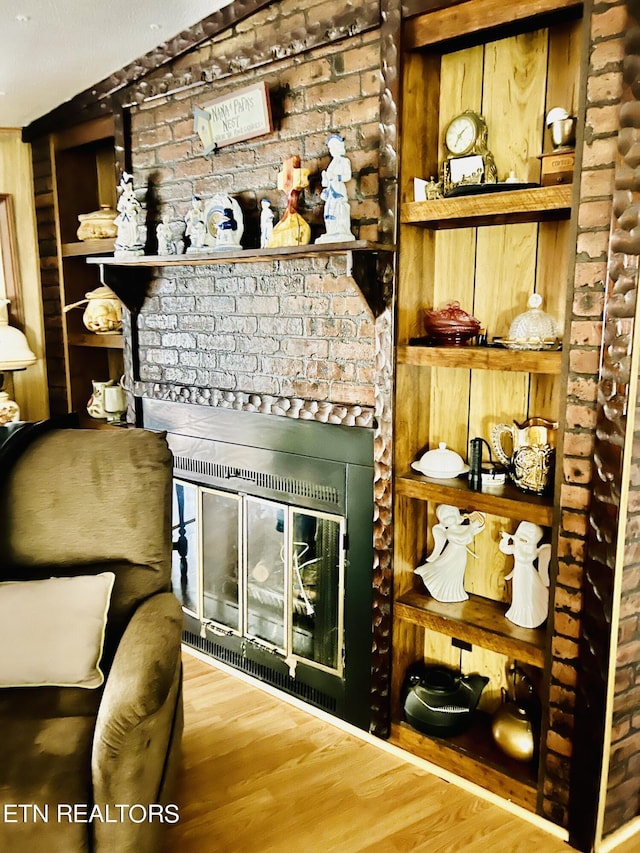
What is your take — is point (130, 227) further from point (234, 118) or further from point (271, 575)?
point (271, 575)

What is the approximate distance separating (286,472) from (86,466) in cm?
70

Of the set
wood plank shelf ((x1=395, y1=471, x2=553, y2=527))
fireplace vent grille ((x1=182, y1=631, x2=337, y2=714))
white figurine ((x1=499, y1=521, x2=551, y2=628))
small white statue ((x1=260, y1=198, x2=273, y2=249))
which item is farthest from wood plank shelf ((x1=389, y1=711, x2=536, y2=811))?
small white statue ((x1=260, y1=198, x2=273, y2=249))

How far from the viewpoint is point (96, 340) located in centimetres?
335

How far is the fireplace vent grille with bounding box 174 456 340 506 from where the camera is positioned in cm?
240

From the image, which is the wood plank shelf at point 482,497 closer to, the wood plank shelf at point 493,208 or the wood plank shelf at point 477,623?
the wood plank shelf at point 477,623

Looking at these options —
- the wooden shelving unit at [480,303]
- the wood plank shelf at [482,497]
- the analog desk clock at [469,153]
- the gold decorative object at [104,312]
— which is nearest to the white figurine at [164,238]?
the gold decorative object at [104,312]

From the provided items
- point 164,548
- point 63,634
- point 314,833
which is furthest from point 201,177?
point 314,833

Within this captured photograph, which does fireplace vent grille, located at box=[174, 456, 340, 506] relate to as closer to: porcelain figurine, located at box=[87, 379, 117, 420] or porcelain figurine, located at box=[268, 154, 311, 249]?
porcelain figurine, located at box=[87, 379, 117, 420]

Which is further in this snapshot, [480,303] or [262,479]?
[262,479]

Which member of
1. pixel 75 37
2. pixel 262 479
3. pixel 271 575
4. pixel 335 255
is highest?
pixel 75 37

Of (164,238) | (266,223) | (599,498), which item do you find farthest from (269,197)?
(599,498)

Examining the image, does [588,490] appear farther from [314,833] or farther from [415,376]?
[314,833]

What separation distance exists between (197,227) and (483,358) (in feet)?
3.95

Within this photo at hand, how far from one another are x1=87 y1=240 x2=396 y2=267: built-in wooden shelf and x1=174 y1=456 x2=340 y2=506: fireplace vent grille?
2.47ft
